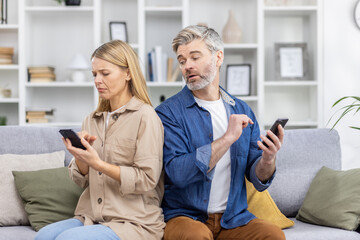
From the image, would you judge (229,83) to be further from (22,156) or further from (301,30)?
(22,156)

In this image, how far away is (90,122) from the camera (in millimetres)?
1944

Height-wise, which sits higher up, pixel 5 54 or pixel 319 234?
pixel 5 54

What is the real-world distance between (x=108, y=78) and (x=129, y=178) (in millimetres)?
401

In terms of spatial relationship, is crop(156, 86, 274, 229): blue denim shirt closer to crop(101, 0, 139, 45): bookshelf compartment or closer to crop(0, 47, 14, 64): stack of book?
crop(101, 0, 139, 45): bookshelf compartment

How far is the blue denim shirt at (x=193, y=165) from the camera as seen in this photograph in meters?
1.86

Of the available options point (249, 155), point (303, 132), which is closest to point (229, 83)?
point (303, 132)

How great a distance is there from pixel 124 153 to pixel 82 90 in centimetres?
284

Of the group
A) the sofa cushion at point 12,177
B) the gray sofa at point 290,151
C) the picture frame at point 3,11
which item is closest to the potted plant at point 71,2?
the picture frame at point 3,11

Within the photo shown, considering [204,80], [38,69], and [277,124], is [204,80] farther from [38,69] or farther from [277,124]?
[38,69]

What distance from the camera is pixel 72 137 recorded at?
163 cm

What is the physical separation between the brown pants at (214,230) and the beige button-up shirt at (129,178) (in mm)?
60

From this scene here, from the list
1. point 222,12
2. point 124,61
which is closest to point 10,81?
point 222,12

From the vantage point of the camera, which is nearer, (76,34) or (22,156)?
(22,156)

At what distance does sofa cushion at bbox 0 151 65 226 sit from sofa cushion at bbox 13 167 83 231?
45 mm
